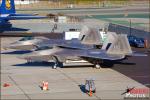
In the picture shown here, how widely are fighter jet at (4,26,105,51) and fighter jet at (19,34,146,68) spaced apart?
367cm

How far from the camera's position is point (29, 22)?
95.6 metres

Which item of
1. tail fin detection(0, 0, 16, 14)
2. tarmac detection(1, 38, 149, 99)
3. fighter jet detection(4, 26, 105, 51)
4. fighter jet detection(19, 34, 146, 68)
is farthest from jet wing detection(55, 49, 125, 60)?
tail fin detection(0, 0, 16, 14)

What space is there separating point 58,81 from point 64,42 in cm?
1229

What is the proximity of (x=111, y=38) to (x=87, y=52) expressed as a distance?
3.07m

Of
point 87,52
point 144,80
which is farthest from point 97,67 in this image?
point 144,80

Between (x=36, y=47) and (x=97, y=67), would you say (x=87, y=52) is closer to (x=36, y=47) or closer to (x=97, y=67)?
(x=97, y=67)

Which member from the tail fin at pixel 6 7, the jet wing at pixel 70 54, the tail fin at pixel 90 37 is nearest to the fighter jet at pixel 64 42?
the tail fin at pixel 90 37

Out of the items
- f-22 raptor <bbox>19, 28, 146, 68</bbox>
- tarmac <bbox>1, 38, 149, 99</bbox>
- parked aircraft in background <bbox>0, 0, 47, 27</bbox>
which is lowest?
tarmac <bbox>1, 38, 149, 99</bbox>

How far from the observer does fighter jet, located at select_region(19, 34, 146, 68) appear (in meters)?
46.1

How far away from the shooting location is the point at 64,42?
2058 inches

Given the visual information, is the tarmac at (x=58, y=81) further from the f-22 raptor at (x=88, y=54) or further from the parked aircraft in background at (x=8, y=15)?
the parked aircraft in background at (x=8, y=15)

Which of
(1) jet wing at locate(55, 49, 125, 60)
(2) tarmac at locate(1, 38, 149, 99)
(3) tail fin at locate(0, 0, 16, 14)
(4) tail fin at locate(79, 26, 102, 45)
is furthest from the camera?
(3) tail fin at locate(0, 0, 16, 14)

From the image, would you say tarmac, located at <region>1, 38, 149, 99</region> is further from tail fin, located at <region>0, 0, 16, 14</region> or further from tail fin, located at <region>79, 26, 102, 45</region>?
tail fin, located at <region>0, 0, 16, 14</region>

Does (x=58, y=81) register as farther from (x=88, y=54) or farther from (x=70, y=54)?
(x=88, y=54)
